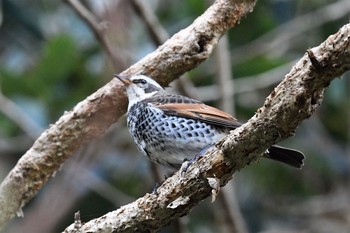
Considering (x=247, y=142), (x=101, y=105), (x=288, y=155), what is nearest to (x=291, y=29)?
(x=101, y=105)

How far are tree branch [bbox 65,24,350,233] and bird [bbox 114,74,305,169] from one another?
59 centimetres

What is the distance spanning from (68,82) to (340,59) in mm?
4283

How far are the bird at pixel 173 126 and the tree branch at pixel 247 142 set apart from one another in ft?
1.92

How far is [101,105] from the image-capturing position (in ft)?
15.3

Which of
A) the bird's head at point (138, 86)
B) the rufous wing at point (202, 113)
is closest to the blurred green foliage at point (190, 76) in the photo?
the bird's head at point (138, 86)

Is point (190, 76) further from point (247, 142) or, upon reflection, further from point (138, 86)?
point (247, 142)

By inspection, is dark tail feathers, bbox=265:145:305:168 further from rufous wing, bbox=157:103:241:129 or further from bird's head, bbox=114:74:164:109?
bird's head, bbox=114:74:164:109

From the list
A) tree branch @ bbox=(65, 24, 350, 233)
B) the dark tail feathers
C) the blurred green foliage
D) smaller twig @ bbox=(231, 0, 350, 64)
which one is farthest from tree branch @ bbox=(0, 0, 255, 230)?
smaller twig @ bbox=(231, 0, 350, 64)

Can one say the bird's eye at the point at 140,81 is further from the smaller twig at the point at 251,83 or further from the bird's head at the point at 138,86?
the smaller twig at the point at 251,83

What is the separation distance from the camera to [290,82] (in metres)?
3.08

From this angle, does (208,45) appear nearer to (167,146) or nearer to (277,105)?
(167,146)

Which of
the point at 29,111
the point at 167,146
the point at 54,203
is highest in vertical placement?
the point at 29,111

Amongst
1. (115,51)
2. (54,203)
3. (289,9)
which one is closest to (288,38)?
(289,9)

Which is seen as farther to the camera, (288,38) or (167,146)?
(288,38)
